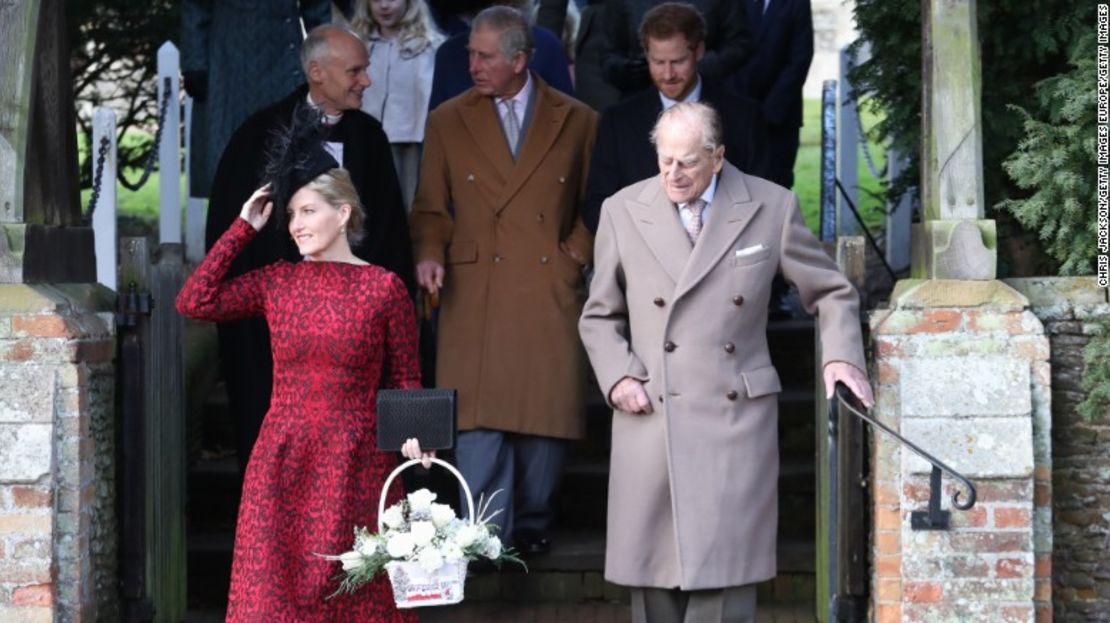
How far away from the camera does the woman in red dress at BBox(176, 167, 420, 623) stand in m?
6.04

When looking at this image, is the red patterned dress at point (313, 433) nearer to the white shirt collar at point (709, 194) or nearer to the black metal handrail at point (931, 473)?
the white shirt collar at point (709, 194)

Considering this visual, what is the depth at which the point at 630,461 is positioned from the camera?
20.3 ft

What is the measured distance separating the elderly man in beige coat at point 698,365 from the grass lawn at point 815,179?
3.54m

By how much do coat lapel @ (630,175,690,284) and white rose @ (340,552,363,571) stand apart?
1.23 m

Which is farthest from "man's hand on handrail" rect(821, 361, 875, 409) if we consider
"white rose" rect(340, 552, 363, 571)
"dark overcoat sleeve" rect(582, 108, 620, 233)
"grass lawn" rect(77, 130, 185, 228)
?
"grass lawn" rect(77, 130, 185, 228)

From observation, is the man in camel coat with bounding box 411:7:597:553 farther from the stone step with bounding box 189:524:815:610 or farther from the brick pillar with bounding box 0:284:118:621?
the brick pillar with bounding box 0:284:118:621

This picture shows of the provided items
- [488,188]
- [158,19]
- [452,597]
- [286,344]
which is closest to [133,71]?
[158,19]

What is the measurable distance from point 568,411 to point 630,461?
1.37m

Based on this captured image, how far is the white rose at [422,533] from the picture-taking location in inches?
222

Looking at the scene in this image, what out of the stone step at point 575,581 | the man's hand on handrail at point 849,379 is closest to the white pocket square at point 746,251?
the man's hand on handrail at point 849,379

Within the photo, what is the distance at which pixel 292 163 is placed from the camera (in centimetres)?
620

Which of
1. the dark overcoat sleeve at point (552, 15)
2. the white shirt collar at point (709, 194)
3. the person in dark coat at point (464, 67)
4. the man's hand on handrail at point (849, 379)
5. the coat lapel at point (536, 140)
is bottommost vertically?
the man's hand on handrail at point (849, 379)

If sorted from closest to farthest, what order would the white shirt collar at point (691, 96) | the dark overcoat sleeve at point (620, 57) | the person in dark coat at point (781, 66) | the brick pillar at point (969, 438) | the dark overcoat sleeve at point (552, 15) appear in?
the brick pillar at point (969, 438) < the white shirt collar at point (691, 96) < the dark overcoat sleeve at point (620, 57) < the person in dark coat at point (781, 66) < the dark overcoat sleeve at point (552, 15)

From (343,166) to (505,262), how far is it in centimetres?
67
